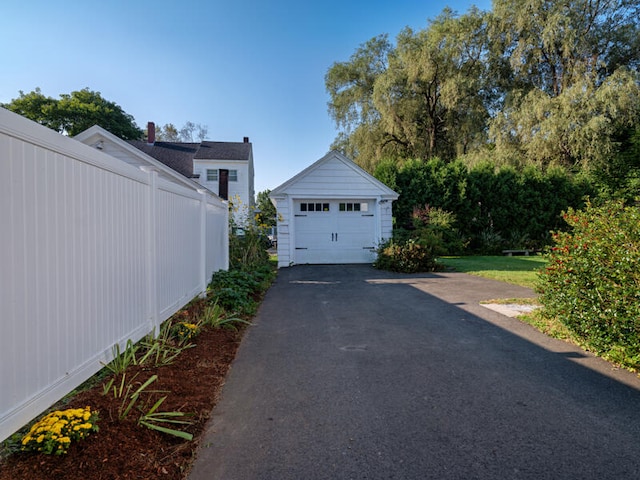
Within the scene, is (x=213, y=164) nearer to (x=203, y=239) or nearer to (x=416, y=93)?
(x=416, y=93)

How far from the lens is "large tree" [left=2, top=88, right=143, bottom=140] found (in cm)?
3097

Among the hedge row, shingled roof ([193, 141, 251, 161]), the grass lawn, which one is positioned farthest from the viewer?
shingled roof ([193, 141, 251, 161])

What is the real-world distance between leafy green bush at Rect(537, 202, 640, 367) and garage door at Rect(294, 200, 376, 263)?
25.9 feet

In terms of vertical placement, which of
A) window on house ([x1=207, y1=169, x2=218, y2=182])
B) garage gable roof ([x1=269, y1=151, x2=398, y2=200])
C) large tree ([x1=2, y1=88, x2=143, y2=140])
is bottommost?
garage gable roof ([x1=269, y1=151, x2=398, y2=200])

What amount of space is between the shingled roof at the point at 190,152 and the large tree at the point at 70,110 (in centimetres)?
1203

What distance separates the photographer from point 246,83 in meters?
12.4

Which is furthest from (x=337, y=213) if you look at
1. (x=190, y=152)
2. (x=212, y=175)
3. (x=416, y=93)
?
(x=190, y=152)

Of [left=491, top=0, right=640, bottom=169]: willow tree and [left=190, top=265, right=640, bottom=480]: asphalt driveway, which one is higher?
[left=491, top=0, right=640, bottom=169]: willow tree

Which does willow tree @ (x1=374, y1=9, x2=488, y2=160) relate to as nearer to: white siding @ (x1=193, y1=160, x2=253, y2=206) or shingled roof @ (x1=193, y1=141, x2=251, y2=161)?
white siding @ (x1=193, y1=160, x2=253, y2=206)

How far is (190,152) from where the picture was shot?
25.3 m

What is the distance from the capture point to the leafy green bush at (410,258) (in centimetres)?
992

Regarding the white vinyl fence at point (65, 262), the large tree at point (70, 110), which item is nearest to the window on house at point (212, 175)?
the large tree at point (70, 110)

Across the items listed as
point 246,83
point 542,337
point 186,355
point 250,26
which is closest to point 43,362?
point 186,355

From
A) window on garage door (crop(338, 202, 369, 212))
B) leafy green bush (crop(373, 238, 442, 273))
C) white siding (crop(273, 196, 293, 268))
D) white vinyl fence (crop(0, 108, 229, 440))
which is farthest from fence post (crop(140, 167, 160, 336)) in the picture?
window on garage door (crop(338, 202, 369, 212))
